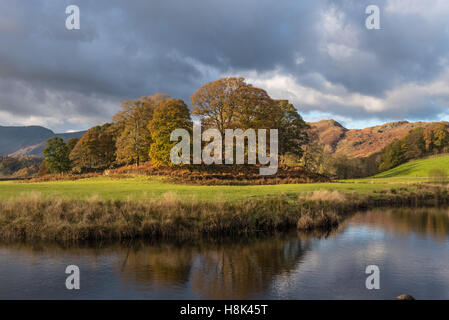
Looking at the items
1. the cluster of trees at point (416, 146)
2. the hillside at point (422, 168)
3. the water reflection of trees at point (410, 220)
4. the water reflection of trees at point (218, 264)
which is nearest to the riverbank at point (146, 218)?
the water reflection of trees at point (218, 264)

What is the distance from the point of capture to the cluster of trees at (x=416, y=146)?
114 metres

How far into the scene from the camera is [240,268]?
45.1 feet

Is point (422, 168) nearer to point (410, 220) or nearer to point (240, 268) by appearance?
point (410, 220)

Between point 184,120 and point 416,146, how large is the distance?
322 ft

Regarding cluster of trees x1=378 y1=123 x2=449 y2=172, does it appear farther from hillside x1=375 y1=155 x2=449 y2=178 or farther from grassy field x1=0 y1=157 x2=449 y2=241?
grassy field x1=0 y1=157 x2=449 y2=241

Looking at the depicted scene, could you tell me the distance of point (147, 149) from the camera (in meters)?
59.3

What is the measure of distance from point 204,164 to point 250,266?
39440 mm

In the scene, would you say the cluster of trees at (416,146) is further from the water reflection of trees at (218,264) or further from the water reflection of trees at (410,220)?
the water reflection of trees at (218,264)

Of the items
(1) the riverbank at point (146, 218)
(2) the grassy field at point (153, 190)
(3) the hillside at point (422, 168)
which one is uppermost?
(3) the hillside at point (422, 168)

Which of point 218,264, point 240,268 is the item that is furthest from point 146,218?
point 240,268

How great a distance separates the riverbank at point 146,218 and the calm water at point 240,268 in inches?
50.5

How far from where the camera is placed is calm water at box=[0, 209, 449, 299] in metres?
11.2
